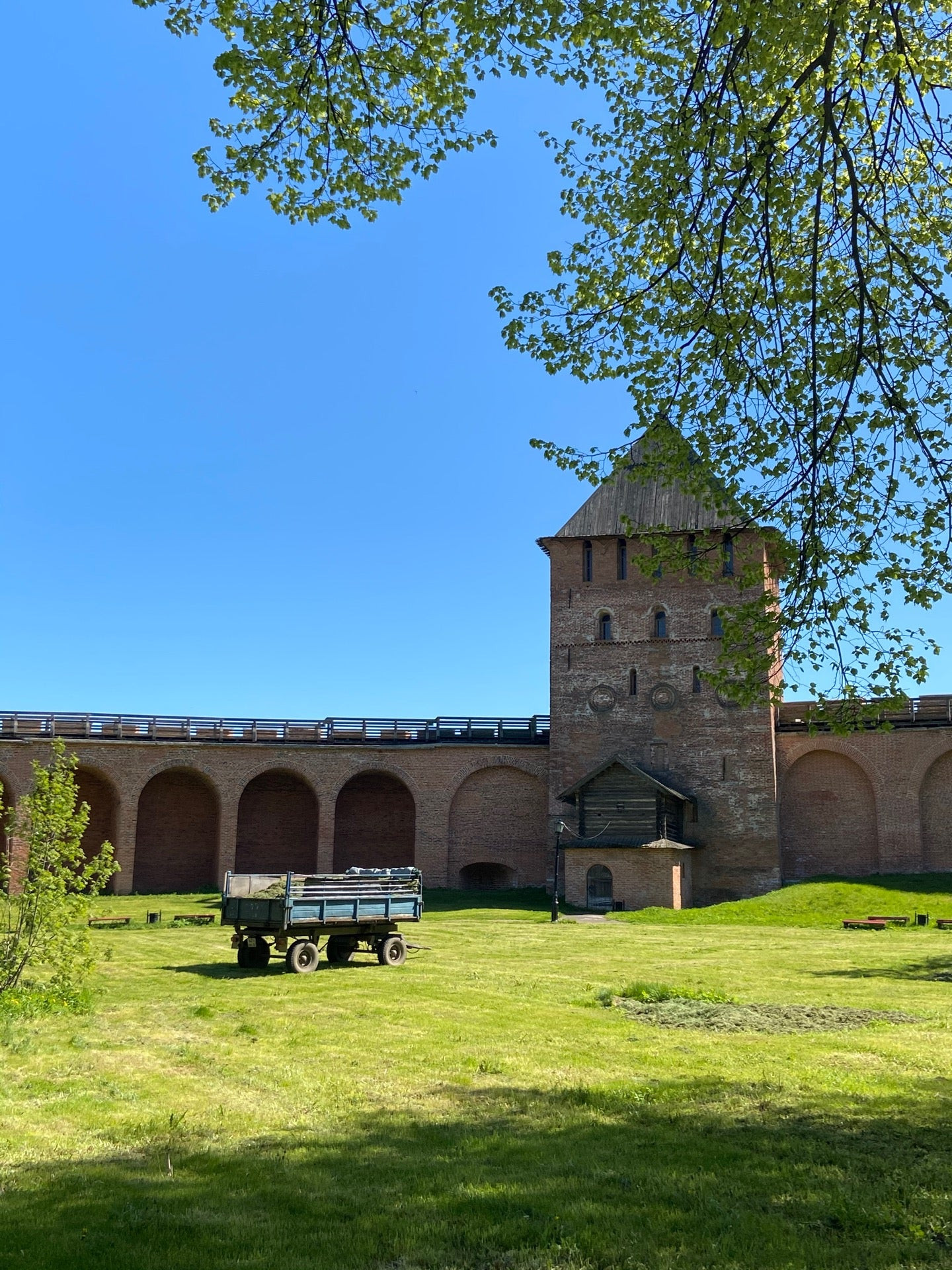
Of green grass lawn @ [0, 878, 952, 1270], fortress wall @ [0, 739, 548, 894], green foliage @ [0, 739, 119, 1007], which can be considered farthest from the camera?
fortress wall @ [0, 739, 548, 894]

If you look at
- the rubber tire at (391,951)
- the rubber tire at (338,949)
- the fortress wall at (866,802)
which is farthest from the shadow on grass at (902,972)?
the fortress wall at (866,802)

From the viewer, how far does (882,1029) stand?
10.2m

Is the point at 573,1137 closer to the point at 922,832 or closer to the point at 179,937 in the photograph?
the point at 179,937

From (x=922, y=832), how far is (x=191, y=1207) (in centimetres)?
3201

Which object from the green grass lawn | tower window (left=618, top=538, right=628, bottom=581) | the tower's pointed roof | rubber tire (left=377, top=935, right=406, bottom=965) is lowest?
rubber tire (left=377, top=935, right=406, bottom=965)

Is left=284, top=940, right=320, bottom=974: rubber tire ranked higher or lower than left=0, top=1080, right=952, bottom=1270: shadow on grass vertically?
lower

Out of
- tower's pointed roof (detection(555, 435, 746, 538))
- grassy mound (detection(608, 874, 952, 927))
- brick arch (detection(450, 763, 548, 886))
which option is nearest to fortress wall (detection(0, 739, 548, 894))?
brick arch (detection(450, 763, 548, 886))

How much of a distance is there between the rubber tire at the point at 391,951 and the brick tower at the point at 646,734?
1544 centimetres

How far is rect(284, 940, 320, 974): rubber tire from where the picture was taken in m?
15.0

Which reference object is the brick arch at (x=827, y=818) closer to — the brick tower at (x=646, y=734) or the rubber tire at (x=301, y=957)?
the brick tower at (x=646, y=734)

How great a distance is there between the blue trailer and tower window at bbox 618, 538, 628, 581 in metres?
21.2

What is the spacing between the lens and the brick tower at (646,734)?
3153cm

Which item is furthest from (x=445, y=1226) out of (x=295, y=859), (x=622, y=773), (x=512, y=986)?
(x=295, y=859)

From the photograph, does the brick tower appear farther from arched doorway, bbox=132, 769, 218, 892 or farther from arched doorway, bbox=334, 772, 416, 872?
arched doorway, bbox=132, 769, 218, 892
